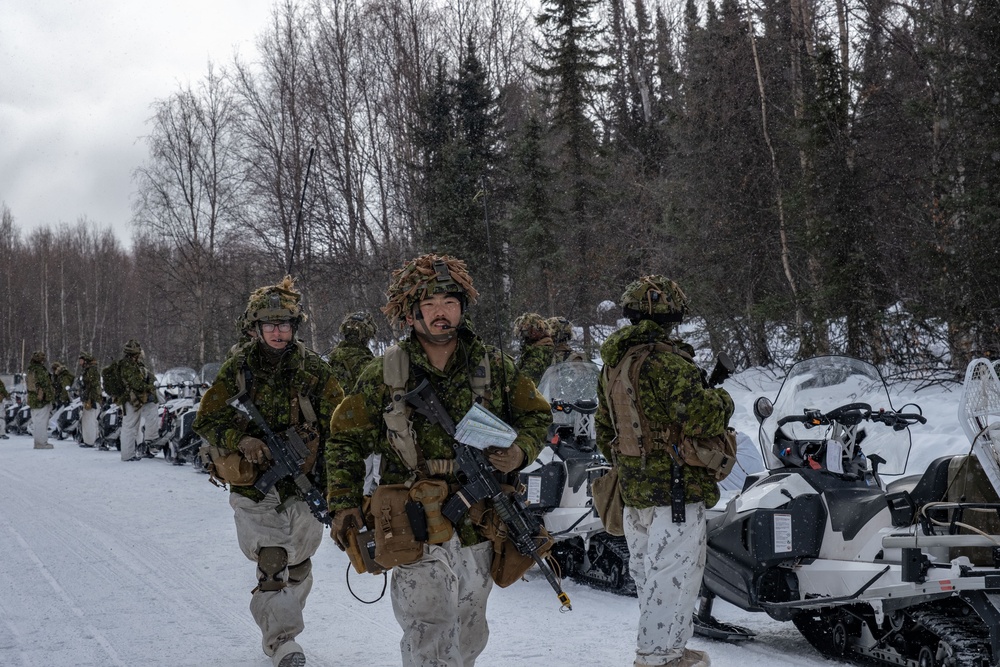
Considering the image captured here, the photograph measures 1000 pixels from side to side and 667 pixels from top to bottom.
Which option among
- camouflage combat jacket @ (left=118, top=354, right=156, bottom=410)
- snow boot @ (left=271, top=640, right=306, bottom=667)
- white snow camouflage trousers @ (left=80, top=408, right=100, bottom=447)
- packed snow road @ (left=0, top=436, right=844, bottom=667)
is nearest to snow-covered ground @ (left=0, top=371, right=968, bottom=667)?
packed snow road @ (left=0, top=436, right=844, bottom=667)

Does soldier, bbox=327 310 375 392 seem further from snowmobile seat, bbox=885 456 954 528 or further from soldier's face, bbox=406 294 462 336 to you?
snowmobile seat, bbox=885 456 954 528

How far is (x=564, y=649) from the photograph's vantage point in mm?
5512

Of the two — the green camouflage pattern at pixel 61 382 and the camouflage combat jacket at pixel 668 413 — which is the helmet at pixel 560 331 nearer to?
the camouflage combat jacket at pixel 668 413

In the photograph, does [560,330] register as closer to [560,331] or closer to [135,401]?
[560,331]

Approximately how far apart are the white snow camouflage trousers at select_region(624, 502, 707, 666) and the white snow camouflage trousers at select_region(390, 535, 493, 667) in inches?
35.9

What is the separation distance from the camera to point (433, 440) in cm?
374

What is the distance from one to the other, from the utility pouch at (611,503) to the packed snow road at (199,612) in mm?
964

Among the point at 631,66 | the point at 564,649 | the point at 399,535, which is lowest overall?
the point at 564,649

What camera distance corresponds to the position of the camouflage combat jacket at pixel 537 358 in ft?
30.1

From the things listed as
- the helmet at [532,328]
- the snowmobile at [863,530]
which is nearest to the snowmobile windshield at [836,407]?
the snowmobile at [863,530]

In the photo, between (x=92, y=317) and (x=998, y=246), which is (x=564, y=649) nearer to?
(x=998, y=246)

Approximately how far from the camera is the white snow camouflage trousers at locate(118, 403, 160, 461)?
1728 centimetres

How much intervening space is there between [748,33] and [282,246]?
49.5ft

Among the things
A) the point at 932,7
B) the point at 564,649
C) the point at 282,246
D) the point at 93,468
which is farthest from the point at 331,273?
the point at 564,649
